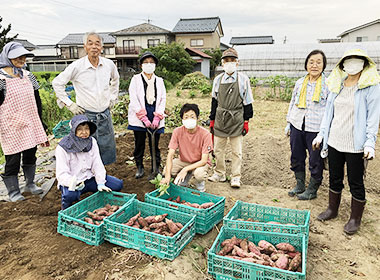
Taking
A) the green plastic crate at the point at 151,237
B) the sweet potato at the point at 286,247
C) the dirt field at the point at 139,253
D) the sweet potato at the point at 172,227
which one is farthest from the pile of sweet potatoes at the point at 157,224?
the sweet potato at the point at 286,247

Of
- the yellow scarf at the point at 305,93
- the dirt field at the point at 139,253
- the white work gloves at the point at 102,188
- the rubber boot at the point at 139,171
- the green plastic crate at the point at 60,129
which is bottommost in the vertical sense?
the dirt field at the point at 139,253

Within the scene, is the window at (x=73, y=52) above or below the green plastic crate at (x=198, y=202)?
above

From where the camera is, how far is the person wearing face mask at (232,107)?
12.9ft

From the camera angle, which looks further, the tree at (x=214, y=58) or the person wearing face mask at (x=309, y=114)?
the tree at (x=214, y=58)

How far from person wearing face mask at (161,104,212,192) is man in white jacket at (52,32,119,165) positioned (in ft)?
3.05

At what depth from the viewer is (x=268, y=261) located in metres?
2.38

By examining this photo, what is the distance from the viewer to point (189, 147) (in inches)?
145

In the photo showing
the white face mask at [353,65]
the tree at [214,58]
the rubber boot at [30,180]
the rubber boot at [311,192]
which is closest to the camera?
the white face mask at [353,65]

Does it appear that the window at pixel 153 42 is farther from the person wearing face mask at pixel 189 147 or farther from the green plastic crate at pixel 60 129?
the person wearing face mask at pixel 189 147

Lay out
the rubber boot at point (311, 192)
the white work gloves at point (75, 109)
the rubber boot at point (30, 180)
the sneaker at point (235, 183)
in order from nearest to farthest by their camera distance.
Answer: the white work gloves at point (75, 109), the rubber boot at point (311, 192), the rubber boot at point (30, 180), the sneaker at point (235, 183)

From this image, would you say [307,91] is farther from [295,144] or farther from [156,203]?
[156,203]

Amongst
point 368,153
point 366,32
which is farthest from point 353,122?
point 366,32

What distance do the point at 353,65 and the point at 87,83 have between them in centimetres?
286

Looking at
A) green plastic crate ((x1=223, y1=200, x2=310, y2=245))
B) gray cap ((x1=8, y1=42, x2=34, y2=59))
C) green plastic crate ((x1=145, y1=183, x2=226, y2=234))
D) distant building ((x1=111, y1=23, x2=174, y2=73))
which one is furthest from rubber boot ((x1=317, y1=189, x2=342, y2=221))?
distant building ((x1=111, y1=23, x2=174, y2=73))
